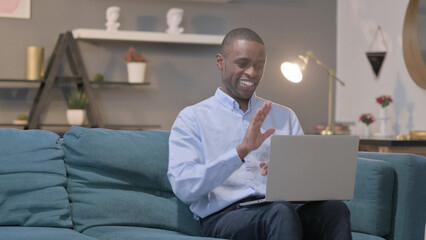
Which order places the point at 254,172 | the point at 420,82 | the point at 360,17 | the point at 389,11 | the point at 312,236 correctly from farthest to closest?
the point at 360,17, the point at 389,11, the point at 420,82, the point at 254,172, the point at 312,236

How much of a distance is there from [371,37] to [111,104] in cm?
207

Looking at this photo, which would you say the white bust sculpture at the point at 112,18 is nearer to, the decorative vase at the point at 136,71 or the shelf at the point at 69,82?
the decorative vase at the point at 136,71

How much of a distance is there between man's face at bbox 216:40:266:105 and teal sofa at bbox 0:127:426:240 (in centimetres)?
35

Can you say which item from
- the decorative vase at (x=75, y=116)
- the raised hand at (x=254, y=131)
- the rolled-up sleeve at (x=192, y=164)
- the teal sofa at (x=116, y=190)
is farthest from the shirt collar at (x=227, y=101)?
the decorative vase at (x=75, y=116)

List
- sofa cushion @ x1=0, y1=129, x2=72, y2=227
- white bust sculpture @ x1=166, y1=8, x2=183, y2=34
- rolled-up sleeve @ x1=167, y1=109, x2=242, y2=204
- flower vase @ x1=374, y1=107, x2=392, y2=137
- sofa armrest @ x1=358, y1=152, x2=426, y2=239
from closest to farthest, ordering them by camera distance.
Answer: rolled-up sleeve @ x1=167, y1=109, x2=242, y2=204, sofa cushion @ x1=0, y1=129, x2=72, y2=227, sofa armrest @ x1=358, y1=152, x2=426, y2=239, flower vase @ x1=374, y1=107, x2=392, y2=137, white bust sculpture @ x1=166, y1=8, x2=183, y2=34

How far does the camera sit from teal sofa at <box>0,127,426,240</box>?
2227 mm

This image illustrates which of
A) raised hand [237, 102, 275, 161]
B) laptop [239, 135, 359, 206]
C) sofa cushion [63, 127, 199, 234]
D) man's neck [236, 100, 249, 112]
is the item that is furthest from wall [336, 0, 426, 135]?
raised hand [237, 102, 275, 161]

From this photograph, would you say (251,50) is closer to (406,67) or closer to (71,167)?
(71,167)

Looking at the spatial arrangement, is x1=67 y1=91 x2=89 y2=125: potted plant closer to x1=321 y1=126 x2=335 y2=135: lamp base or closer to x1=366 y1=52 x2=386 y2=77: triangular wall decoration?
x1=321 y1=126 x2=335 y2=135: lamp base

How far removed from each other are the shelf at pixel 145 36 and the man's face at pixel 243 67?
259 centimetres

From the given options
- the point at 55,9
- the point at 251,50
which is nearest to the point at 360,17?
the point at 55,9

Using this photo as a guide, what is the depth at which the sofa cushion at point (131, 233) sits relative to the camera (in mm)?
2082

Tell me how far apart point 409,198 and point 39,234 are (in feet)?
4.44

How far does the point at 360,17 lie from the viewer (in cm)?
519
